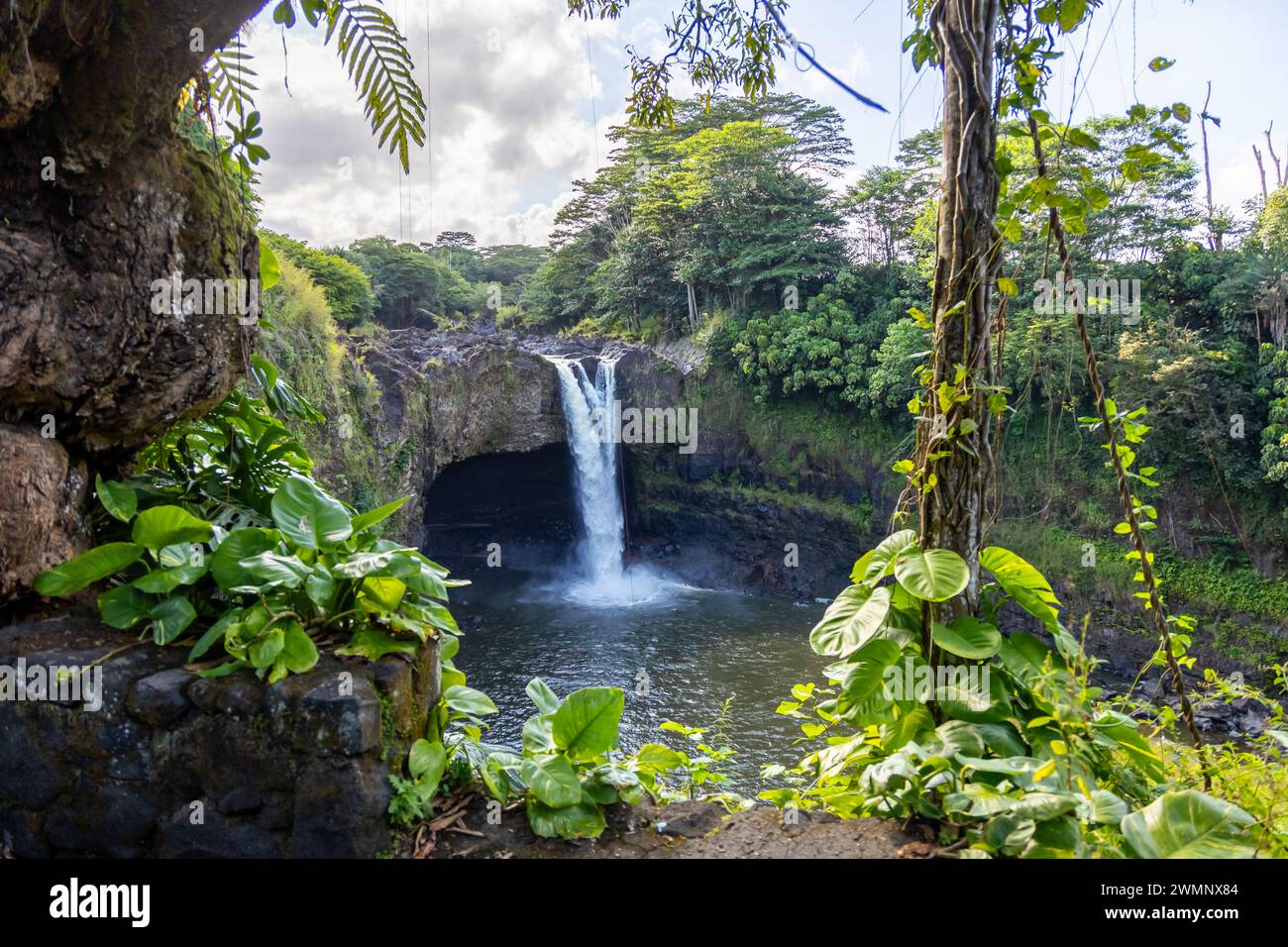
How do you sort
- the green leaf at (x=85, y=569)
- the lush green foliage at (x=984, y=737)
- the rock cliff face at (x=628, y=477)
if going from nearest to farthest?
the lush green foliage at (x=984, y=737) → the green leaf at (x=85, y=569) → the rock cliff face at (x=628, y=477)

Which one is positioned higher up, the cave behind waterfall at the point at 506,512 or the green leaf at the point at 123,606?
the green leaf at the point at 123,606

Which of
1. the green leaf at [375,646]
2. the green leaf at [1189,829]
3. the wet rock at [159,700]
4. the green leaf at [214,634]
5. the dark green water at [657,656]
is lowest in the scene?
the dark green water at [657,656]

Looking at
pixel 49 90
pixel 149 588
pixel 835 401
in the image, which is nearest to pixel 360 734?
pixel 149 588

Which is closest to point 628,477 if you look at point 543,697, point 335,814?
point 543,697

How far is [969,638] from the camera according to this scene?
203cm

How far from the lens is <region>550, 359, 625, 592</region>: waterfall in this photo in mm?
17500

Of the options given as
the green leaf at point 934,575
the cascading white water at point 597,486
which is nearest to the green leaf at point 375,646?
the green leaf at point 934,575

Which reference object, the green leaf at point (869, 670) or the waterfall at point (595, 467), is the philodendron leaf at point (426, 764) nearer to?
the green leaf at point (869, 670)

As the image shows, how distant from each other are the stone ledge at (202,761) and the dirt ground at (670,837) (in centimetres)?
19

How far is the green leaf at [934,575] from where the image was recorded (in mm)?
1949

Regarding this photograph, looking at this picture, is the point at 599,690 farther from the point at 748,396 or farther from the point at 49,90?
the point at 748,396

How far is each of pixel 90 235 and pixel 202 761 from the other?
158 centimetres

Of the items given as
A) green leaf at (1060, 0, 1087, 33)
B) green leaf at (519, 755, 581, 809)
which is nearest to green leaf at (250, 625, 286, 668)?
green leaf at (519, 755, 581, 809)

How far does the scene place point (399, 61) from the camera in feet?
7.80
